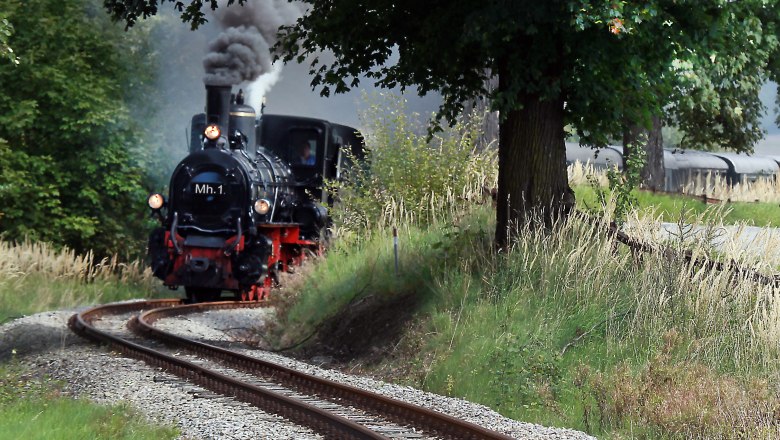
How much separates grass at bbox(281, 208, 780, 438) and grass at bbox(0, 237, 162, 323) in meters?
7.92

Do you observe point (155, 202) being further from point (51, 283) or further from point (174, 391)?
point (174, 391)

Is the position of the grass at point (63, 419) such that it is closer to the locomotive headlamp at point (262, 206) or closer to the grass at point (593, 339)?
the grass at point (593, 339)

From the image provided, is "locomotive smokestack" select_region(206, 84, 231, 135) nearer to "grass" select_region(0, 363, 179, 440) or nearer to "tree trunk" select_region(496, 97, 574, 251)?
"tree trunk" select_region(496, 97, 574, 251)

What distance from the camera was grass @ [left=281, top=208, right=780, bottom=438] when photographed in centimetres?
839

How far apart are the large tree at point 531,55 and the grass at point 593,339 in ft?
2.55

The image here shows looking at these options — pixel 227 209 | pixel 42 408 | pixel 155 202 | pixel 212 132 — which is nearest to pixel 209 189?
pixel 227 209

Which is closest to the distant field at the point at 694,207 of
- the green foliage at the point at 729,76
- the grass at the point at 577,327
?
the green foliage at the point at 729,76

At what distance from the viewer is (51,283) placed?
21.2 metres

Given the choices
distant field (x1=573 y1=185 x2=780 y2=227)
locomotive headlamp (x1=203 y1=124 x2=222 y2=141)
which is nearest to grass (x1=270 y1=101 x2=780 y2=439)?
distant field (x1=573 y1=185 x2=780 y2=227)

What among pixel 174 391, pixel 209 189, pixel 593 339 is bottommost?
pixel 174 391

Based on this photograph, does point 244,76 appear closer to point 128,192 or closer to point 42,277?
point 42,277

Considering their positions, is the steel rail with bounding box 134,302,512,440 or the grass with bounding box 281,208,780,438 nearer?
the steel rail with bounding box 134,302,512,440

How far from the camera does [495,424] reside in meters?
8.45

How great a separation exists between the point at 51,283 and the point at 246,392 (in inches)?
499
